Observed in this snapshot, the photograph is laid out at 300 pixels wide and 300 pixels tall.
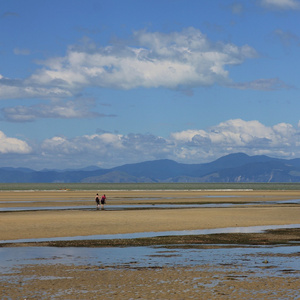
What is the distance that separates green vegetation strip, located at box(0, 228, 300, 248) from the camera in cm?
3253

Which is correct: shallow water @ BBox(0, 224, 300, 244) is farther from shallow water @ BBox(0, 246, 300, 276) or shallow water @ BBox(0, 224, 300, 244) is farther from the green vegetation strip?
shallow water @ BBox(0, 246, 300, 276)

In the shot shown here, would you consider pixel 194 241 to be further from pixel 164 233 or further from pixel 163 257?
pixel 163 257

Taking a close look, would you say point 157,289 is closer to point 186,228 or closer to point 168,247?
point 168,247

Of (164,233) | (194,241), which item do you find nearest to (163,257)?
(194,241)

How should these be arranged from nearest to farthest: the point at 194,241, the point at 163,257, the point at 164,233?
the point at 163,257
the point at 194,241
the point at 164,233

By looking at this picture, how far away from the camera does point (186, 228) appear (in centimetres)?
4344

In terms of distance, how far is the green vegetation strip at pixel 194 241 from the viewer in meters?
32.5

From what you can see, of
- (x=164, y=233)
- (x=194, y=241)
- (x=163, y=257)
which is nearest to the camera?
(x=163, y=257)

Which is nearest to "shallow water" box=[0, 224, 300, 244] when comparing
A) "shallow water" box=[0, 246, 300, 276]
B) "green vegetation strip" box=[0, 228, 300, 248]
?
"green vegetation strip" box=[0, 228, 300, 248]

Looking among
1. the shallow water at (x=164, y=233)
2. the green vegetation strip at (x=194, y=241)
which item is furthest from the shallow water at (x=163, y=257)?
the shallow water at (x=164, y=233)

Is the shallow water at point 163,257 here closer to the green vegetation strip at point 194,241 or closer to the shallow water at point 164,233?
the green vegetation strip at point 194,241

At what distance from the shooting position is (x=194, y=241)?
34.2 metres

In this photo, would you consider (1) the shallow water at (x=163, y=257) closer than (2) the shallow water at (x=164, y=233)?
Yes

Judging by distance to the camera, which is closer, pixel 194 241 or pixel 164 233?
pixel 194 241
